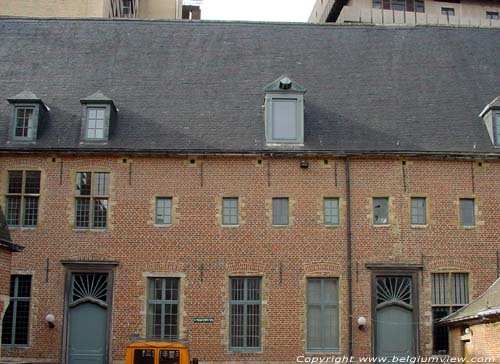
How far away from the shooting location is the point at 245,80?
24625 millimetres

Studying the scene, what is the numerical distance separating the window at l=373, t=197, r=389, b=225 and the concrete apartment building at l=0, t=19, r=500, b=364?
0.06 m

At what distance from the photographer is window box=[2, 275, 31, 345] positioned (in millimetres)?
20922

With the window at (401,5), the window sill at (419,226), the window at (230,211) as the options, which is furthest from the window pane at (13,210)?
the window at (401,5)

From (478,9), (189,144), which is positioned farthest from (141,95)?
(478,9)

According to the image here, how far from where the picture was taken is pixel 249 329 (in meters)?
21.0

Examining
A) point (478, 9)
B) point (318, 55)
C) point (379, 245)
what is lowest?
point (379, 245)

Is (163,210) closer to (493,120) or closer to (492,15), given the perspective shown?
(493,120)

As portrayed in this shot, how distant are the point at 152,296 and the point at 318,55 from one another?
395 inches

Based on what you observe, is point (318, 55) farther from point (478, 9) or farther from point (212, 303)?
point (478, 9)

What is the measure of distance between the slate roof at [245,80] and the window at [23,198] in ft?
2.75

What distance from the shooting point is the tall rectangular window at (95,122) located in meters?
22.3

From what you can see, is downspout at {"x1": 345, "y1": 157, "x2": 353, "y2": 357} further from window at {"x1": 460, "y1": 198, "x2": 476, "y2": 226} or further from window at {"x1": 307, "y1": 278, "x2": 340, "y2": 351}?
window at {"x1": 460, "y1": 198, "x2": 476, "y2": 226}

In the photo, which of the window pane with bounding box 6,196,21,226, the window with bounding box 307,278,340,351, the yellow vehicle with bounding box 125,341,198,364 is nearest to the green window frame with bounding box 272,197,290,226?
the window with bounding box 307,278,340,351

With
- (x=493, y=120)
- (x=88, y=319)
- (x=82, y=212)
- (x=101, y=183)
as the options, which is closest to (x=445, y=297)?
(x=493, y=120)
